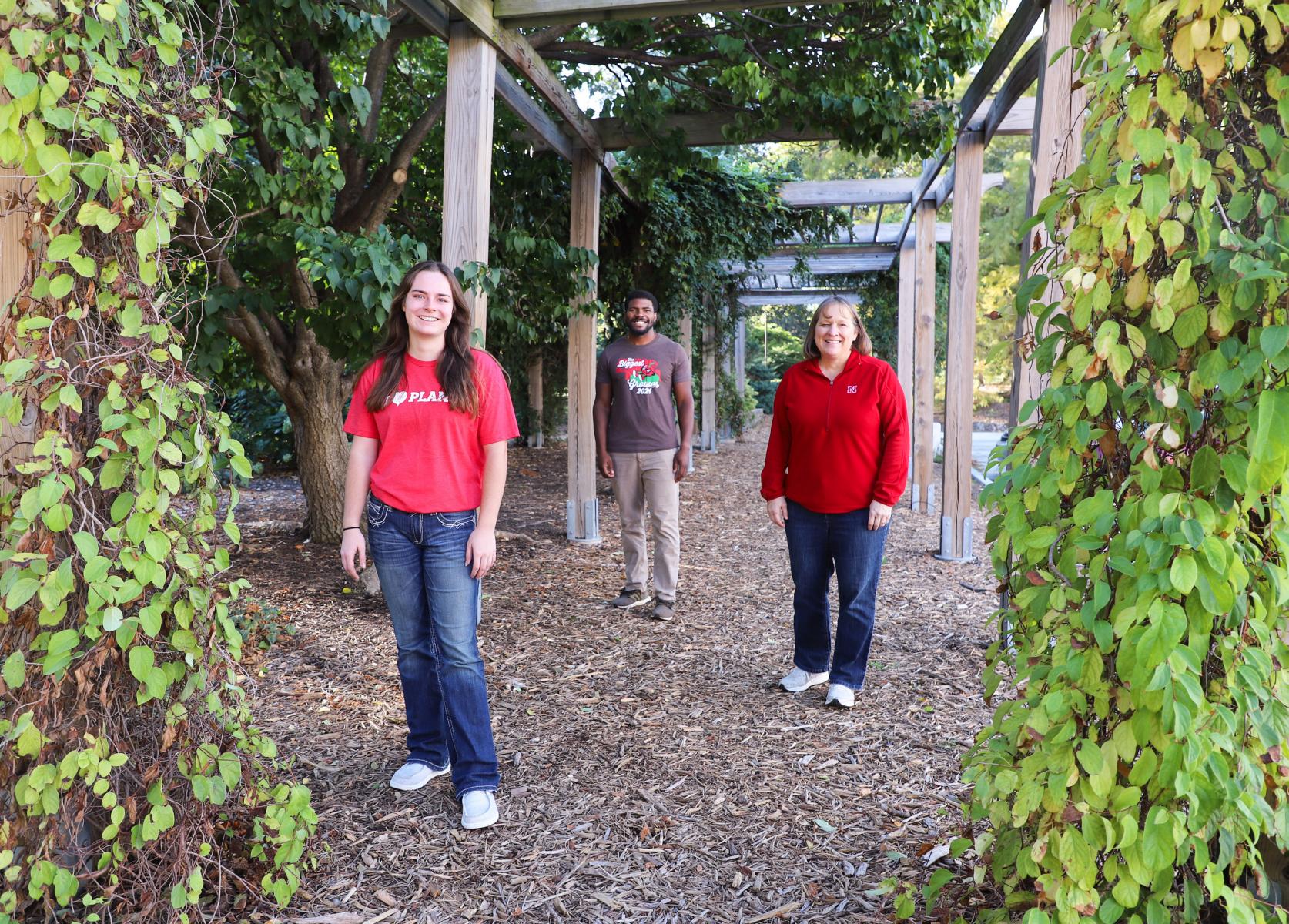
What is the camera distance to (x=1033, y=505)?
1.68 metres

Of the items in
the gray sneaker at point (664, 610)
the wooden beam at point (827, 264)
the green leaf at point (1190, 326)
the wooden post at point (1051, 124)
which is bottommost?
the gray sneaker at point (664, 610)

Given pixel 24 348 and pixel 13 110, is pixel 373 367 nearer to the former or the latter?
pixel 24 348

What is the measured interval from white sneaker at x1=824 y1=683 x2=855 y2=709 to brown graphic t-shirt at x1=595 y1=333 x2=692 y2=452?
186 cm

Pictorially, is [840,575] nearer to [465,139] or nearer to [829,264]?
[465,139]

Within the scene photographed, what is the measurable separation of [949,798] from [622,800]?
3.47 ft

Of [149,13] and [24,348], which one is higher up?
[149,13]

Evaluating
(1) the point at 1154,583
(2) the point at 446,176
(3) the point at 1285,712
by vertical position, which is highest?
(2) the point at 446,176

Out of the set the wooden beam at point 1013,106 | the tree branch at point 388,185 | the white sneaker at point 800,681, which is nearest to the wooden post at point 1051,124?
the wooden beam at point 1013,106

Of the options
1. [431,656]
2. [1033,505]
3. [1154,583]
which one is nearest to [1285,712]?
[1154,583]

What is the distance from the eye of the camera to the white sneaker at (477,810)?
2.77 meters

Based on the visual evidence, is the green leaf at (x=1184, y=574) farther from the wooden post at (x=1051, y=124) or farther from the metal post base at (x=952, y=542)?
the metal post base at (x=952, y=542)

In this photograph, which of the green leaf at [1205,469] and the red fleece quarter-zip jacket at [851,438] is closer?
the green leaf at [1205,469]

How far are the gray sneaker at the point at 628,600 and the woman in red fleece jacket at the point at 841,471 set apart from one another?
1.64 meters

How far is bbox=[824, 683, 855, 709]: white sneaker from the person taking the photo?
3738 millimetres
